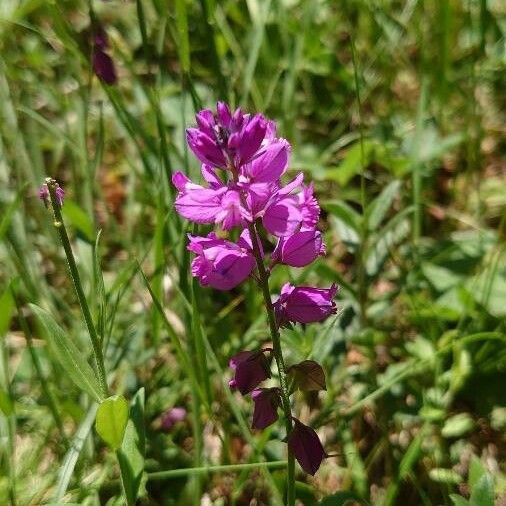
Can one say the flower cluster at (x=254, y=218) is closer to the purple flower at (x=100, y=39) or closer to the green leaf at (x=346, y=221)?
the green leaf at (x=346, y=221)

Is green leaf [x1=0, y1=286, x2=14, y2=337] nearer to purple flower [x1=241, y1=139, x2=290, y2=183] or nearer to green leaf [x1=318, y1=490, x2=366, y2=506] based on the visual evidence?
purple flower [x1=241, y1=139, x2=290, y2=183]

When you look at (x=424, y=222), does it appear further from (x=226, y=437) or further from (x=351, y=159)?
(x=226, y=437)

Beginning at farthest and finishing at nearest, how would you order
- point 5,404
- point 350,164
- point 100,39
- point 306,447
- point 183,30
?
point 350,164
point 100,39
point 183,30
point 5,404
point 306,447

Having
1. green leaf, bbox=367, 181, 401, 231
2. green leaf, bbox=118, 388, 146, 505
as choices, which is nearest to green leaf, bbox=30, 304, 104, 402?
green leaf, bbox=118, 388, 146, 505

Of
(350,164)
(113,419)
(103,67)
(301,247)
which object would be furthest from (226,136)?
(350,164)

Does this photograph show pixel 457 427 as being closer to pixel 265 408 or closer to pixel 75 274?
pixel 265 408

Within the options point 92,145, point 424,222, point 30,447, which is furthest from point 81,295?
point 92,145
